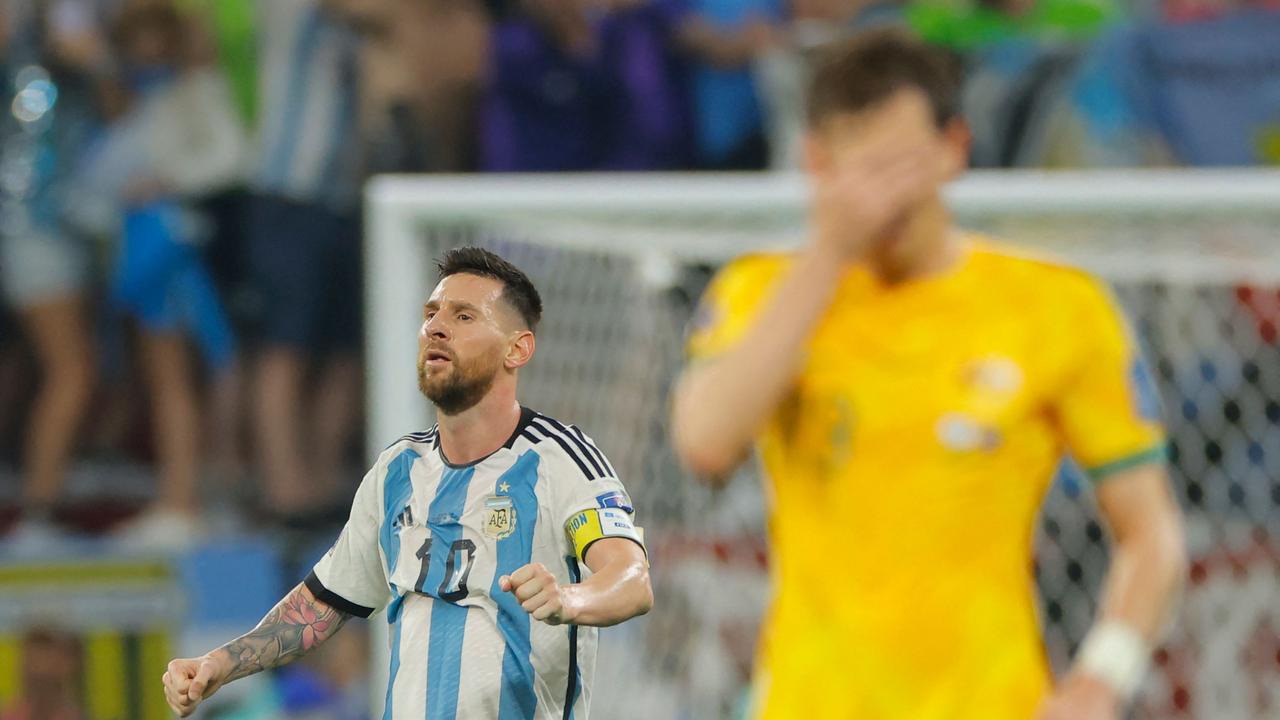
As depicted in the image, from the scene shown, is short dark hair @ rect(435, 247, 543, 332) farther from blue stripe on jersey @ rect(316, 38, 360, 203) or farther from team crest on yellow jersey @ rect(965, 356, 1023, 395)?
team crest on yellow jersey @ rect(965, 356, 1023, 395)

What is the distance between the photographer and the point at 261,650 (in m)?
0.61

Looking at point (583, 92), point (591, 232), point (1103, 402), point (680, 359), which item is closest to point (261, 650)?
point (1103, 402)

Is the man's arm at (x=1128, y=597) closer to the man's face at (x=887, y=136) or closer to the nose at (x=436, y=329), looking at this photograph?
the man's face at (x=887, y=136)

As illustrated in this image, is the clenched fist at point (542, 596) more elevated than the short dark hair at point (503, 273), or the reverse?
the short dark hair at point (503, 273)

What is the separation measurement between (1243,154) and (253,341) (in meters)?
3.31

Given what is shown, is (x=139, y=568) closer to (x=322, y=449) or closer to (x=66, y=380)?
(x=66, y=380)

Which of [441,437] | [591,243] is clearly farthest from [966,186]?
[441,437]

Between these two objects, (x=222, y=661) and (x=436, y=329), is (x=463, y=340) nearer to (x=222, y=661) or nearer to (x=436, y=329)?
(x=436, y=329)

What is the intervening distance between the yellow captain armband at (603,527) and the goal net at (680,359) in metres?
1.91

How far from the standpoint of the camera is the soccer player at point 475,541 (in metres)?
0.59

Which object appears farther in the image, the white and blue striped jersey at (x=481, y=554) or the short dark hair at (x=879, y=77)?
the short dark hair at (x=879, y=77)

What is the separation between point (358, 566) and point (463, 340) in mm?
104

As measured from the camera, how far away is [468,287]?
606 millimetres

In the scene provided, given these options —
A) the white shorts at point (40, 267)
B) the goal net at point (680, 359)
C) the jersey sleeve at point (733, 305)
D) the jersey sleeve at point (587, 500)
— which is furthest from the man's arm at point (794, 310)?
the white shorts at point (40, 267)
